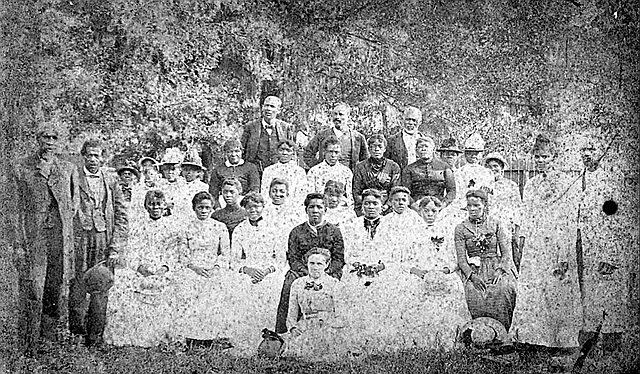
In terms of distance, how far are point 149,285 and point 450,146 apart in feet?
8.05

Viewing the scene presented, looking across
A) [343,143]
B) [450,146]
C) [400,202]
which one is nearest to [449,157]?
[450,146]

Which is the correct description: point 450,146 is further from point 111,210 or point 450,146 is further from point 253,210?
point 111,210

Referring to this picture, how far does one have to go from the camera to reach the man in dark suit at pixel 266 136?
18.1 feet

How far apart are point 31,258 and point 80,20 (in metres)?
1.75

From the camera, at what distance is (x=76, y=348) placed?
5383mm

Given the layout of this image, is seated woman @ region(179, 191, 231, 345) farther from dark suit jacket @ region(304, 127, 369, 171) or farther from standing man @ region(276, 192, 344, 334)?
dark suit jacket @ region(304, 127, 369, 171)

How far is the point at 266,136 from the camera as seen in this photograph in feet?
18.2

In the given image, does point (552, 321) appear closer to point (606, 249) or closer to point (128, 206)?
point (606, 249)

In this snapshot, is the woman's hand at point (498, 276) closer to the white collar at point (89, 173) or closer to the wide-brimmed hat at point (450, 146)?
the wide-brimmed hat at point (450, 146)

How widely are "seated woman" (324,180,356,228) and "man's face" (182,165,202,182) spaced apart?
94 centimetres

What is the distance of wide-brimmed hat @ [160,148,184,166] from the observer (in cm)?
547

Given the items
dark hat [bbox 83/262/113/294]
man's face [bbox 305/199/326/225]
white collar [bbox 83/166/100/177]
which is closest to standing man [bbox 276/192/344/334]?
man's face [bbox 305/199/326/225]

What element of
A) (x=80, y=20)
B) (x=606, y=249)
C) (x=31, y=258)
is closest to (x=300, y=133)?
(x=80, y=20)

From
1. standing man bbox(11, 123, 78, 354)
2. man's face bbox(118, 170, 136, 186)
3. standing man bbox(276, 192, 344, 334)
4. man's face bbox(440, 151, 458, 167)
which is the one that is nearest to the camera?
standing man bbox(11, 123, 78, 354)
